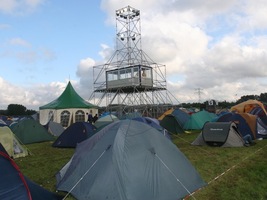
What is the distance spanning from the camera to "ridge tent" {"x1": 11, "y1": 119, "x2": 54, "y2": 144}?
1966cm

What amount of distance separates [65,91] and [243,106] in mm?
19820

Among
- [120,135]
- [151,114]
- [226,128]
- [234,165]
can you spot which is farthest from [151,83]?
[120,135]

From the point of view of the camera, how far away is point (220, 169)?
9.80 meters

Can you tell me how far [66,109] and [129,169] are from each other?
27.4m

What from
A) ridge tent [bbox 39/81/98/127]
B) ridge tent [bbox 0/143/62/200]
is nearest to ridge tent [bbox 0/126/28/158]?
ridge tent [bbox 0/143/62/200]

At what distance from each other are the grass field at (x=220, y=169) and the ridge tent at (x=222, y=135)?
→ 1.66 ft

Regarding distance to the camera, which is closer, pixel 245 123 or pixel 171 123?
pixel 245 123

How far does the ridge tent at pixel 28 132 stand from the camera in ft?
64.5

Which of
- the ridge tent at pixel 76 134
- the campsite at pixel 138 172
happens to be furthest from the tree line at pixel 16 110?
the campsite at pixel 138 172

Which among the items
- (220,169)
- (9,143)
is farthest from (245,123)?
(9,143)

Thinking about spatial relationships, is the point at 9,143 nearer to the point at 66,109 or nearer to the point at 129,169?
the point at 129,169

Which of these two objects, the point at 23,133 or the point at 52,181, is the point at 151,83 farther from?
the point at 52,181

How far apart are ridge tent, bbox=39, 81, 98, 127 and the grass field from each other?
18659mm

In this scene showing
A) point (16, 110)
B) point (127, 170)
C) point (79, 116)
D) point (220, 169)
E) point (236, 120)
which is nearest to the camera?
point (127, 170)
